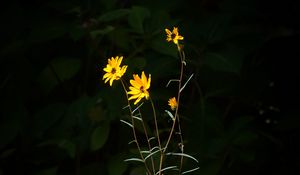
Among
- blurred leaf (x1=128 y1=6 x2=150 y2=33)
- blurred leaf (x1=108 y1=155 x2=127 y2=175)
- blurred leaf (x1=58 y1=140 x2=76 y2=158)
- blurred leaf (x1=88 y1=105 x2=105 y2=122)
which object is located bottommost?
blurred leaf (x1=108 y1=155 x2=127 y2=175)

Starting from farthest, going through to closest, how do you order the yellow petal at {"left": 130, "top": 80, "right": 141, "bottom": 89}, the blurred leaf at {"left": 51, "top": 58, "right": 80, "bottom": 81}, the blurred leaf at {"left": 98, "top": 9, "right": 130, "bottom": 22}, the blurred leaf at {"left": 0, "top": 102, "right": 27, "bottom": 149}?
the blurred leaf at {"left": 51, "top": 58, "right": 80, "bottom": 81} < the blurred leaf at {"left": 0, "top": 102, "right": 27, "bottom": 149} < the blurred leaf at {"left": 98, "top": 9, "right": 130, "bottom": 22} < the yellow petal at {"left": 130, "top": 80, "right": 141, "bottom": 89}

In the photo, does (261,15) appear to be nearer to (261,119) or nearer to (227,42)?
(227,42)

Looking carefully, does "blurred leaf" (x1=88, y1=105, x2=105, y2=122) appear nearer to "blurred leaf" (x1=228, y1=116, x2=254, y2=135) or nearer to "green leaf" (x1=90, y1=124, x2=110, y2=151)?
"green leaf" (x1=90, y1=124, x2=110, y2=151)

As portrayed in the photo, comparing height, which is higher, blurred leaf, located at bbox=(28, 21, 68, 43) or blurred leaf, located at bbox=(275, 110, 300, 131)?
blurred leaf, located at bbox=(28, 21, 68, 43)

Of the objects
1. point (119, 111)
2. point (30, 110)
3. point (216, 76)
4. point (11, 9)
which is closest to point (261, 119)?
point (216, 76)

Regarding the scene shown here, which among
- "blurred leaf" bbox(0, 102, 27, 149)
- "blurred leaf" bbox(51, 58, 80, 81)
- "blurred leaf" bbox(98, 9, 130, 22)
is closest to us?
"blurred leaf" bbox(98, 9, 130, 22)

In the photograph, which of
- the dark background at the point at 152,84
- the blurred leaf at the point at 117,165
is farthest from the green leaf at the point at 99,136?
the blurred leaf at the point at 117,165

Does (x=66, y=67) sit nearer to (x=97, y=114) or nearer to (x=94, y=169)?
(x=97, y=114)

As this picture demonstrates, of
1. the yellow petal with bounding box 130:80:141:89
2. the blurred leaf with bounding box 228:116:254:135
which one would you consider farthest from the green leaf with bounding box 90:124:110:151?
the yellow petal with bounding box 130:80:141:89
